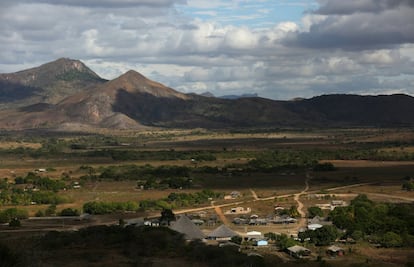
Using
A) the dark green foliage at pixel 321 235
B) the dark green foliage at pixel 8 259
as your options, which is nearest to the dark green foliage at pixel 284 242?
the dark green foliage at pixel 321 235

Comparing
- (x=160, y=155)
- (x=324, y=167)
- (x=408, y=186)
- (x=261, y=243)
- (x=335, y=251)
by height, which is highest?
(x=160, y=155)

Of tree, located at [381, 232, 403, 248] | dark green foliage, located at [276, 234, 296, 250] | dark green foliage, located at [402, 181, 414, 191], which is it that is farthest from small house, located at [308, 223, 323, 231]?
dark green foliage, located at [402, 181, 414, 191]

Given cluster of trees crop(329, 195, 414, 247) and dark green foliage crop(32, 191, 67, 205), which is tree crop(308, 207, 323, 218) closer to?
cluster of trees crop(329, 195, 414, 247)

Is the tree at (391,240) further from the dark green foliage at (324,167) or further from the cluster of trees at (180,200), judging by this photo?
the dark green foliage at (324,167)

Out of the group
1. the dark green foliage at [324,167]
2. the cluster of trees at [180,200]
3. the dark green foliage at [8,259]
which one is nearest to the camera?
the dark green foliage at [8,259]

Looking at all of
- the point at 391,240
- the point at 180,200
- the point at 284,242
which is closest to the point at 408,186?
the point at 180,200

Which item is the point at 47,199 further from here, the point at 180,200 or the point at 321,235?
the point at 321,235
